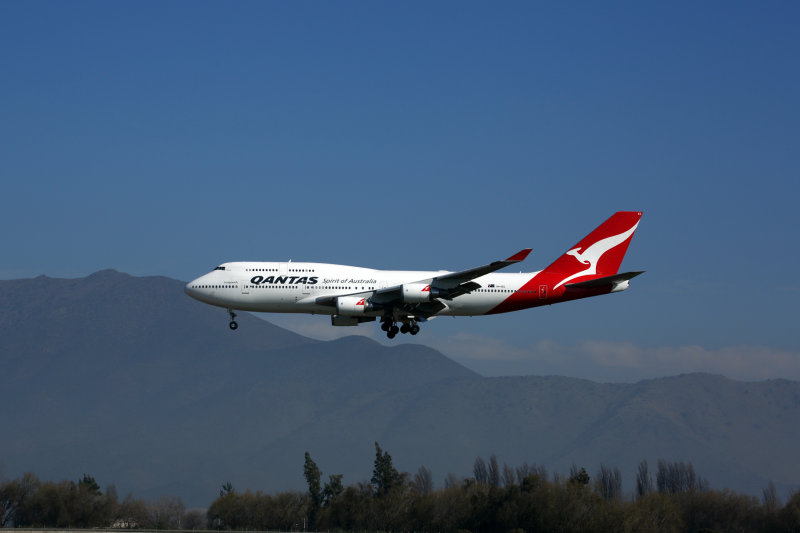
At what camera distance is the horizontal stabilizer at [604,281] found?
76000 mm

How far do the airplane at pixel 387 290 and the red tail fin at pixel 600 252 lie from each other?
183 millimetres

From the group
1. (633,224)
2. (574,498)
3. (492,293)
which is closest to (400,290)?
(492,293)

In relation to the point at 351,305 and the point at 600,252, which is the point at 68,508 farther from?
the point at 600,252

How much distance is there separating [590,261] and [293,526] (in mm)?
80920

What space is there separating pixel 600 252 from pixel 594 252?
649mm

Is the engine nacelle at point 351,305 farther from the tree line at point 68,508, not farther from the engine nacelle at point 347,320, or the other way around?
the tree line at point 68,508

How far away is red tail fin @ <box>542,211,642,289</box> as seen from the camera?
83.6 meters

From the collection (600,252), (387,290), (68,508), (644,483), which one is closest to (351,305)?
(387,290)

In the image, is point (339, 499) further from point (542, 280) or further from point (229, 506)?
point (542, 280)

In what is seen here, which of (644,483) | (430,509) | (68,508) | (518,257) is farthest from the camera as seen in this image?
(644,483)

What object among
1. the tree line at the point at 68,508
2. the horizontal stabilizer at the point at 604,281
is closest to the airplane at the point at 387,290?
the horizontal stabilizer at the point at 604,281

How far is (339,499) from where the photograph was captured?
494ft

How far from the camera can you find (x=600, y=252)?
282 ft

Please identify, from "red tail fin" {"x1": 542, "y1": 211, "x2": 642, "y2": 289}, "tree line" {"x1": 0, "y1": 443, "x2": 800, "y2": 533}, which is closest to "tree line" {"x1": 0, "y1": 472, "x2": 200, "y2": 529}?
"tree line" {"x1": 0, "y1": 443, "x2": 800, "y2": 533}
